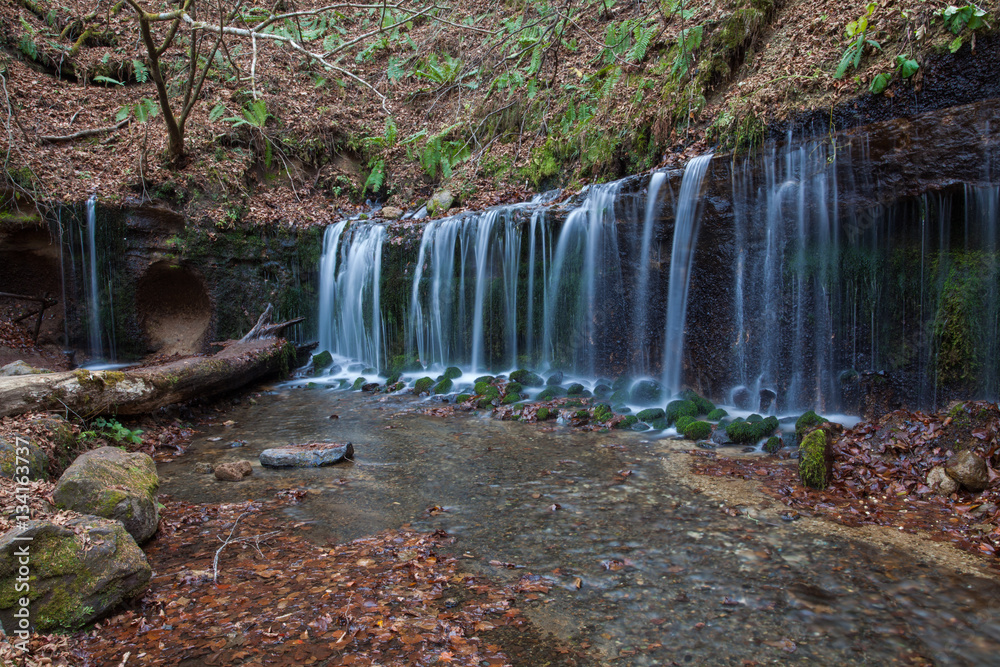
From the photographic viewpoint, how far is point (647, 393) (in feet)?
27.3

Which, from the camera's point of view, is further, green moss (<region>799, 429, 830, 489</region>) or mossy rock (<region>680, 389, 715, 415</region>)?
mossy rock (<region>680, 389, 715, 415</region>)

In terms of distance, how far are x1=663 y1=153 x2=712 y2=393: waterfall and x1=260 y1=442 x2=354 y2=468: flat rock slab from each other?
5.07 meters

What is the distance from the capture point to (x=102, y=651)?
2.73 m

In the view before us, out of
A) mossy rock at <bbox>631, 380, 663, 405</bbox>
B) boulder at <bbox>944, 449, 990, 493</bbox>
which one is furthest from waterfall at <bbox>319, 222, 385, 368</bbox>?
boulder at <bbox>944, 449, 990, 493</bbox>

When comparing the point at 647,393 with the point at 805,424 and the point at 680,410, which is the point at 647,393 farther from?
the point at 805,424

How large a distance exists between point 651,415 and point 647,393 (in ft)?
3.44

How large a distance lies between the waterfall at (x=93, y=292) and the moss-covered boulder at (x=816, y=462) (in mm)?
13552

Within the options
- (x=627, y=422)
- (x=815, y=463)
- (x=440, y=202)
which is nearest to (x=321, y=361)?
(x=440, y=202)

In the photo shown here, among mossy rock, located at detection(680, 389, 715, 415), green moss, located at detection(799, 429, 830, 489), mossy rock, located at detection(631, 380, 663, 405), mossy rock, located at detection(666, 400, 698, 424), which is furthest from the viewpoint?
mossy rock, located at detection(631, 380, 663, 405)

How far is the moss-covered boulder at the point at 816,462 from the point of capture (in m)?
4.91

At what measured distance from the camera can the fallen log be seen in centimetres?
539

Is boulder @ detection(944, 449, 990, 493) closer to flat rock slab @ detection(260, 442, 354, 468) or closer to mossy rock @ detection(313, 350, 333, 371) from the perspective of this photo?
flat rock slab @ detection(260, 442, 354, 468)

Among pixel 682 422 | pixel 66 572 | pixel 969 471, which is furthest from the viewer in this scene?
pixel 682 422

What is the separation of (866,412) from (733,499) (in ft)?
11.0
